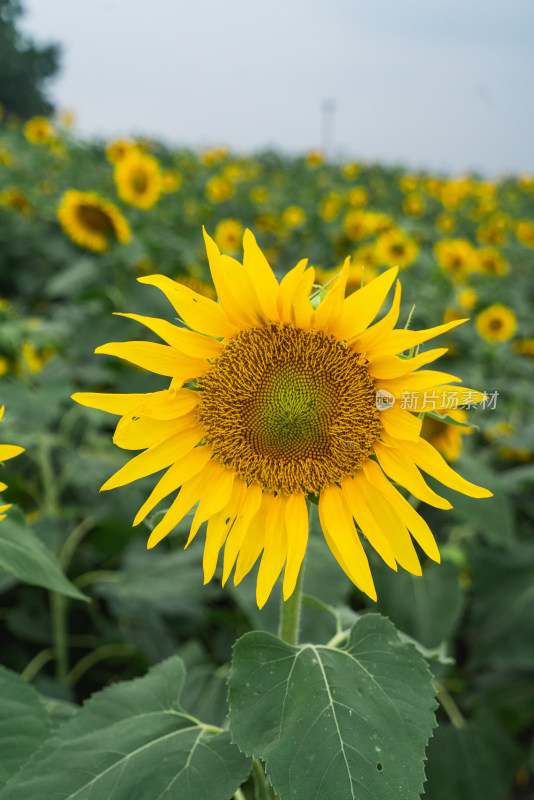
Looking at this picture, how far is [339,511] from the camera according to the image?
1086 millimetres

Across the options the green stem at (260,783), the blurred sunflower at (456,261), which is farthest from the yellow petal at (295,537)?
the blurred sunflower at (456,261)

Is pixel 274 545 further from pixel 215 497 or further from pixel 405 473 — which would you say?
pixel 405 473

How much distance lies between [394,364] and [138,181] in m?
4.74

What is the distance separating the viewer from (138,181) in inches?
209

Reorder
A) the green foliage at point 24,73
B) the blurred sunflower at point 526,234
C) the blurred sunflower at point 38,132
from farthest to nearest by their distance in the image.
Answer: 1. the green foliage at point 24,73
2. the blurred sunflower at point 38,132
3. the blurred sunflower at point 526,234

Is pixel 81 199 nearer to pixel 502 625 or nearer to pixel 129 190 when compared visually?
pixel 129 190

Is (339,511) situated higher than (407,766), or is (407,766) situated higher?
(339,511)

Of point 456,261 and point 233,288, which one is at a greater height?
point 456,261

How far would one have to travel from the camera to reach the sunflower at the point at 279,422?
3.29 ft

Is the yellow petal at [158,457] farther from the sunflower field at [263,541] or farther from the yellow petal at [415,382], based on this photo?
the yellow petal at [415,382]

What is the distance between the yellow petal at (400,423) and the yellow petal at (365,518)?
108 mm

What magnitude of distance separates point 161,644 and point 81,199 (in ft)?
9.18

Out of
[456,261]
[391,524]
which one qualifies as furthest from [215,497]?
[456,261]

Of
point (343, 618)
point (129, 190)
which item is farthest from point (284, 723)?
point (129, 190)
